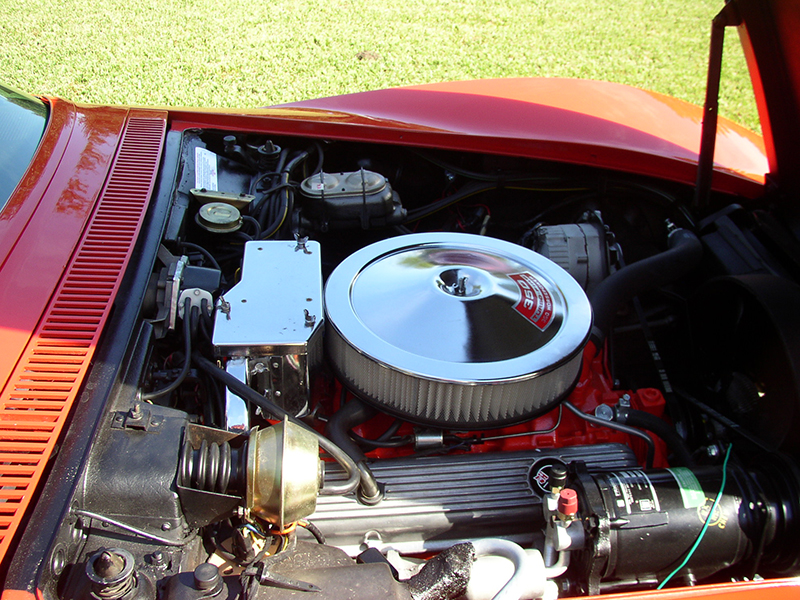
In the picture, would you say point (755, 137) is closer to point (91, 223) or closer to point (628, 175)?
point (628, 175)

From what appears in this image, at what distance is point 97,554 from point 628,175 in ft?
6.45

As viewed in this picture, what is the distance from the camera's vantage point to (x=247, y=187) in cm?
213

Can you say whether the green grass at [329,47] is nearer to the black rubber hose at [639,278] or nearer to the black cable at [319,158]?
the black cable at [319,158]

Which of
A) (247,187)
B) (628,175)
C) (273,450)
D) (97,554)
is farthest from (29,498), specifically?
(628,175)

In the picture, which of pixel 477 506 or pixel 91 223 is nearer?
pixel 477 506

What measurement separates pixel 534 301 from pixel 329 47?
562cm

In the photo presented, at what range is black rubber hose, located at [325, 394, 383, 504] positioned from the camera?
1327mm

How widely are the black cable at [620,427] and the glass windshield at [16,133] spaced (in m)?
1.50

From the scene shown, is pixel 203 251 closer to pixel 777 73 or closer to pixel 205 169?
pixel 205 169

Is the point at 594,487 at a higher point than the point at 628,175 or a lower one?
lower

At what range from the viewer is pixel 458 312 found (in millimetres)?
1482

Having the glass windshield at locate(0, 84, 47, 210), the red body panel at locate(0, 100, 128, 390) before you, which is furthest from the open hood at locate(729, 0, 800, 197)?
the glass windshield at locate(0, 84, 47, 210)

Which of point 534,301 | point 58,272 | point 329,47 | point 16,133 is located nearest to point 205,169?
point 16,133

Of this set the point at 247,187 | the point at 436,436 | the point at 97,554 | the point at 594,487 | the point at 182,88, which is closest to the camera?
the point at 97,554
